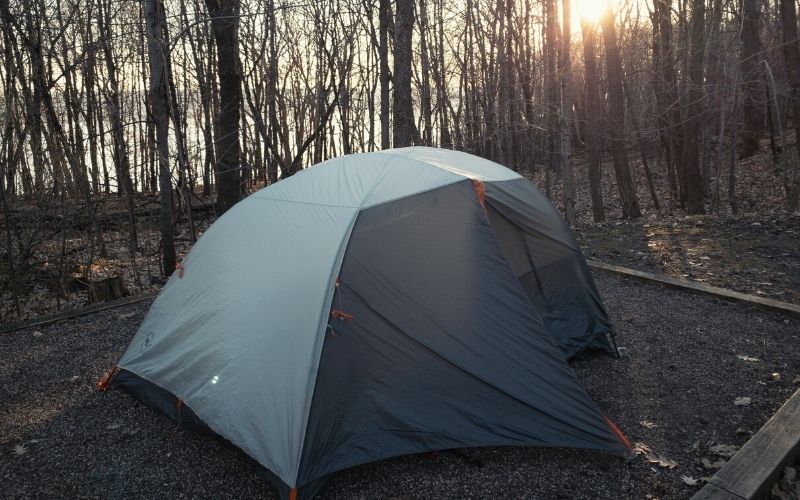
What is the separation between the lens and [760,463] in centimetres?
287

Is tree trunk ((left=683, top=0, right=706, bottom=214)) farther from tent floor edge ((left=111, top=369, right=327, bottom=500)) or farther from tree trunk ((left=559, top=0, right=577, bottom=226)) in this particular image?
tent floor edge ((left=111, top=369, right=327, bottom=500))

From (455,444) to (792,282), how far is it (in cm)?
547

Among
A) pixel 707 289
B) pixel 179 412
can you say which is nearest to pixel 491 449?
pixel 179 412

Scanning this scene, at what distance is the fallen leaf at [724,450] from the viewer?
3.15m

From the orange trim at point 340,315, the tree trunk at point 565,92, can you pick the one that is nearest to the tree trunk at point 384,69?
the tree trunk at point 565,92

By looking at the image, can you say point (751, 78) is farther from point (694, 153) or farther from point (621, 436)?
point (621, 436)

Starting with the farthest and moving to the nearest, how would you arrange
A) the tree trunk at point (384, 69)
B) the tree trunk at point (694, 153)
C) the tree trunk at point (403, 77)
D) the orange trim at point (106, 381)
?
the tree trunk at point (694, 153) < the tree trunk at point (384, 69) < the tree trunk at point (403, 77) < the orange trim at point (106, 381)

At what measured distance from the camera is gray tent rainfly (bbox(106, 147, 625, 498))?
3.09 meters

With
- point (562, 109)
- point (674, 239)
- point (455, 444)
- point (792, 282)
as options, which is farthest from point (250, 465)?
point (562, 109)

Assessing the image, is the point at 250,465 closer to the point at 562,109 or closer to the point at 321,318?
the point at 321,318

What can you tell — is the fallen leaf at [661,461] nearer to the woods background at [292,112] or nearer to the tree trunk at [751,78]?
the woods background at [292,112]

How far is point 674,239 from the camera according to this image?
8.80 metres

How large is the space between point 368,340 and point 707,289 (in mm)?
4762

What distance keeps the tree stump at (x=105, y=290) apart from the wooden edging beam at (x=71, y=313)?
679 mm
